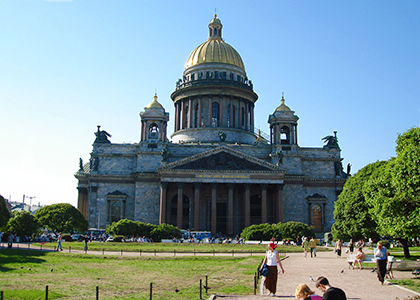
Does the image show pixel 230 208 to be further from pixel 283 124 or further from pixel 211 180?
pixel 283 124

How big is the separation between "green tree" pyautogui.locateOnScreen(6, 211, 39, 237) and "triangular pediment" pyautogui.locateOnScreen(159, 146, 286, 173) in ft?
67.3

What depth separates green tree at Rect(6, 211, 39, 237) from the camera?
190ft

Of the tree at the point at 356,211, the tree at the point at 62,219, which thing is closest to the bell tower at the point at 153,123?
the tree at the point at 62,219

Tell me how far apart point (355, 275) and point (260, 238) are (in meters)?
33.0

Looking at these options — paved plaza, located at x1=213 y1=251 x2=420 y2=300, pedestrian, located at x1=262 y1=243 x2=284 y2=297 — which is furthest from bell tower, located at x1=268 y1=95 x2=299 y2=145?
pedestrian, located at x1=262 y1=243 x2=284 y2=297

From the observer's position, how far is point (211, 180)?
67688 millimetres

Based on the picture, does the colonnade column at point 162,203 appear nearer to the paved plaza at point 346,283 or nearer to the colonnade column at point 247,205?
the colonnade column at point 247,205

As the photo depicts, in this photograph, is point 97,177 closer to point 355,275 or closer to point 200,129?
point 200,129

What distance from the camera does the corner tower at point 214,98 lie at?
83.3 metres

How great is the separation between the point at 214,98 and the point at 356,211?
4763cm

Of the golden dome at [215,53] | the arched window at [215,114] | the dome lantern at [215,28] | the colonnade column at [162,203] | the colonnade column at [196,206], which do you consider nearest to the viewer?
the colonnade column at [196,206]

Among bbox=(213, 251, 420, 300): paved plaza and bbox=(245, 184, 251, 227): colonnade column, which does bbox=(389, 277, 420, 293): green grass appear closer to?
bbox=(213, 251, 420, 300): paved plaza

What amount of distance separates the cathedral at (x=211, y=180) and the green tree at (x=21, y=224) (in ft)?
42.2

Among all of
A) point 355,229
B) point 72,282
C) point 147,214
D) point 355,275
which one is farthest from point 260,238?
point 72,282
